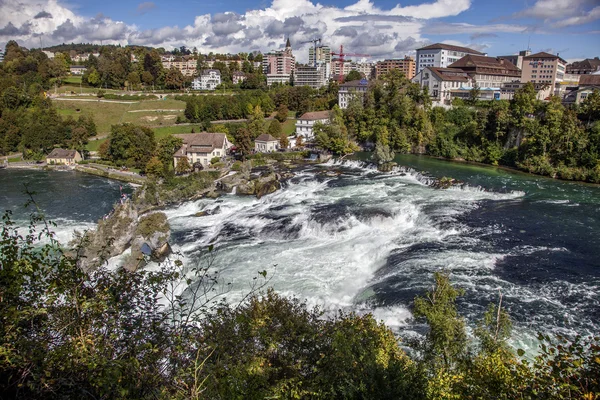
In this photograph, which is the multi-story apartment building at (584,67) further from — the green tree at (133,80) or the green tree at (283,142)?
the green tree at (133,80)

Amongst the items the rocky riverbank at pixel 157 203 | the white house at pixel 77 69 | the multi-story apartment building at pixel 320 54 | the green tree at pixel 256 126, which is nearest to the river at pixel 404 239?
the rocky riverbank at pixel 157 203

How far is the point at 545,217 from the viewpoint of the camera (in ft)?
98.5

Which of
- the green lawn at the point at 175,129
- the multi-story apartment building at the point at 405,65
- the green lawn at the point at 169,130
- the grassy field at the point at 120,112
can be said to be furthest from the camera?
the multi-story apartment building at the point at 405,65

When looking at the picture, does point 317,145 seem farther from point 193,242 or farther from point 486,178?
point 193,242

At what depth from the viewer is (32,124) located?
219ft

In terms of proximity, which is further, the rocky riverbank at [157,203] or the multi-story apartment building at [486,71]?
the multi-story apartment building at [486,71]

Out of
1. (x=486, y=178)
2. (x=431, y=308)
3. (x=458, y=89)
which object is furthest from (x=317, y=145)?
(x=431, y=308)

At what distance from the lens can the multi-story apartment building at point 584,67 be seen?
309ft

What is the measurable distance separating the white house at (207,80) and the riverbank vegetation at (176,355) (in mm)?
109289

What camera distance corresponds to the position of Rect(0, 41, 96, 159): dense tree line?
6400 centimetres

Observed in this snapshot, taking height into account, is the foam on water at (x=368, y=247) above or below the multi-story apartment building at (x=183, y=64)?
below

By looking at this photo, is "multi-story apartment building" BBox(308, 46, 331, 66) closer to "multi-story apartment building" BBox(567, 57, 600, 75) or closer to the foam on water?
"multi-story apartment building" BBox(567, 57, 600, 75)

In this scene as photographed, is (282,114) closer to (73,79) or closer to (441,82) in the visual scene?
(441,82)

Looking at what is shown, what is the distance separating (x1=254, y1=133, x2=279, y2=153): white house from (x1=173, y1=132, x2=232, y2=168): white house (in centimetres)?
584
